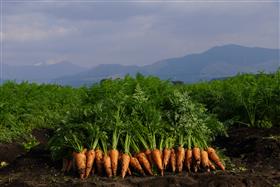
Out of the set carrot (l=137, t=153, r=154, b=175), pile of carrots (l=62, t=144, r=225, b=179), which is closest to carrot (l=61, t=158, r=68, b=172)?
pile of carrots (l=62, t=144, r=225, b=179)

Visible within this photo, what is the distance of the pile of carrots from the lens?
6914 millimetres

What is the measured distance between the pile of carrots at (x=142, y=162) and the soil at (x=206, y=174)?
147 millimetres

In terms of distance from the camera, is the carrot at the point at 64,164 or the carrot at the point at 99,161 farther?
the carrot at the point at 64,164

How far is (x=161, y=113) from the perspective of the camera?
777 centimetres

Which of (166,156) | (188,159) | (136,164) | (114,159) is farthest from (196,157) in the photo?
(114,159)

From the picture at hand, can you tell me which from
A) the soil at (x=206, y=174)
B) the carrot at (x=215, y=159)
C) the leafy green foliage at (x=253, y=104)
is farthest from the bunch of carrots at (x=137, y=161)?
the leafy green foliage at (x=253, y=104)

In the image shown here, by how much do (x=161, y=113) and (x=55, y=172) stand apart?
5.69 feet

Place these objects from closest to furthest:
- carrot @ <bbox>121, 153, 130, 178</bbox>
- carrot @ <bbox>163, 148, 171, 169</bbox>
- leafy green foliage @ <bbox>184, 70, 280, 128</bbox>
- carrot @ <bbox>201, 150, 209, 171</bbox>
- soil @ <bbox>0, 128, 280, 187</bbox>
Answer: soil @ <bbox>0, 128, 280, 187</bbox>, carrot @ <bbox>121, 153, 130, 178</bbox>, carrot @ <bbox>163, 148, 171, 169</bbox>, carrot @ <bbox>201, 150, 209, 171</bbox>, leafy green foliage @ <bbox>184, 70, 280, 128</bbox>

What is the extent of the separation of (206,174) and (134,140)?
1.19 meters

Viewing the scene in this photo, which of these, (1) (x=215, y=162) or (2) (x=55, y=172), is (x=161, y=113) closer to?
(1) (x=215, y=162)

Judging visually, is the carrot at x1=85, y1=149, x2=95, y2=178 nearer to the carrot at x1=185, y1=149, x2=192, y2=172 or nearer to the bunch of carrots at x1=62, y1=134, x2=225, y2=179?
the bunch of carrots at x1=62, y1=134, x2=225, y2=179

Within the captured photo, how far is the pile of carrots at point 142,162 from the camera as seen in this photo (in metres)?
6.91

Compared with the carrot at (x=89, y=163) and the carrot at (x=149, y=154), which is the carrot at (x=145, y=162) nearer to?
the carrot at (x=149, y=154)

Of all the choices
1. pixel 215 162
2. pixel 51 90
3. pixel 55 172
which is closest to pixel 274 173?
pixel 215 162
